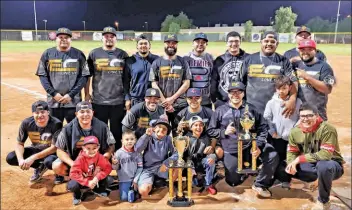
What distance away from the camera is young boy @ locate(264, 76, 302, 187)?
463cm

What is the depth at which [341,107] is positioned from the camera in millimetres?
9930

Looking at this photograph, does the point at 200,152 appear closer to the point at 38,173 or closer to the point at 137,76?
the point at 137,76

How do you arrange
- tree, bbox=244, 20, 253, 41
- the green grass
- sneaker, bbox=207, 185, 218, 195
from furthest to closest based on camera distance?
tree, bbox=244, 20, 253, 41, the green grass, sneaker, bbox=207, 185, 218, 195

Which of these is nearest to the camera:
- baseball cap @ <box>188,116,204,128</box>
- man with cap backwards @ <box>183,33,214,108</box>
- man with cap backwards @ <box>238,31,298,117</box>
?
baseball cap @ <box>188,116,204,128</box>

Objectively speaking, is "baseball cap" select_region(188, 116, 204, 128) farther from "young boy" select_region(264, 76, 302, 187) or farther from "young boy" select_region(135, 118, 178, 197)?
"young boy" select_region(264, 76, 302, 187)

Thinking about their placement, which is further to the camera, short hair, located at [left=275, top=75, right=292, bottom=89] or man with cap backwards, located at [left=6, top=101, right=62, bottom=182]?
man with cap backwards, located at [left=6, top=101, right=62, bottom=182]

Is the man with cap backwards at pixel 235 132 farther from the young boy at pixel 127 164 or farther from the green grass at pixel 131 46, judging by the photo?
the green grass at pixel 131 46

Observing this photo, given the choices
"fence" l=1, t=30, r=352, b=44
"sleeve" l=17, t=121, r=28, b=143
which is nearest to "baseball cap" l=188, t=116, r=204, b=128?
"sleeve" l=17, t=121, r=28, b=143

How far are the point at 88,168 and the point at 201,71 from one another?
90.9 inches

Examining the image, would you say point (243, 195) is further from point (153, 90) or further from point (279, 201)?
point (153, 90)

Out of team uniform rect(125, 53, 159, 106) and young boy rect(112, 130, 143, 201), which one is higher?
team uniform rect(125, 53, 159, 106)

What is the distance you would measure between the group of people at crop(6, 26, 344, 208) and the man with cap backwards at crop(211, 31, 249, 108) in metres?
0.02

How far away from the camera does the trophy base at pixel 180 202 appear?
4141mm

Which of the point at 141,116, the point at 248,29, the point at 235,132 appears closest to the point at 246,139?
the point at 235,132
